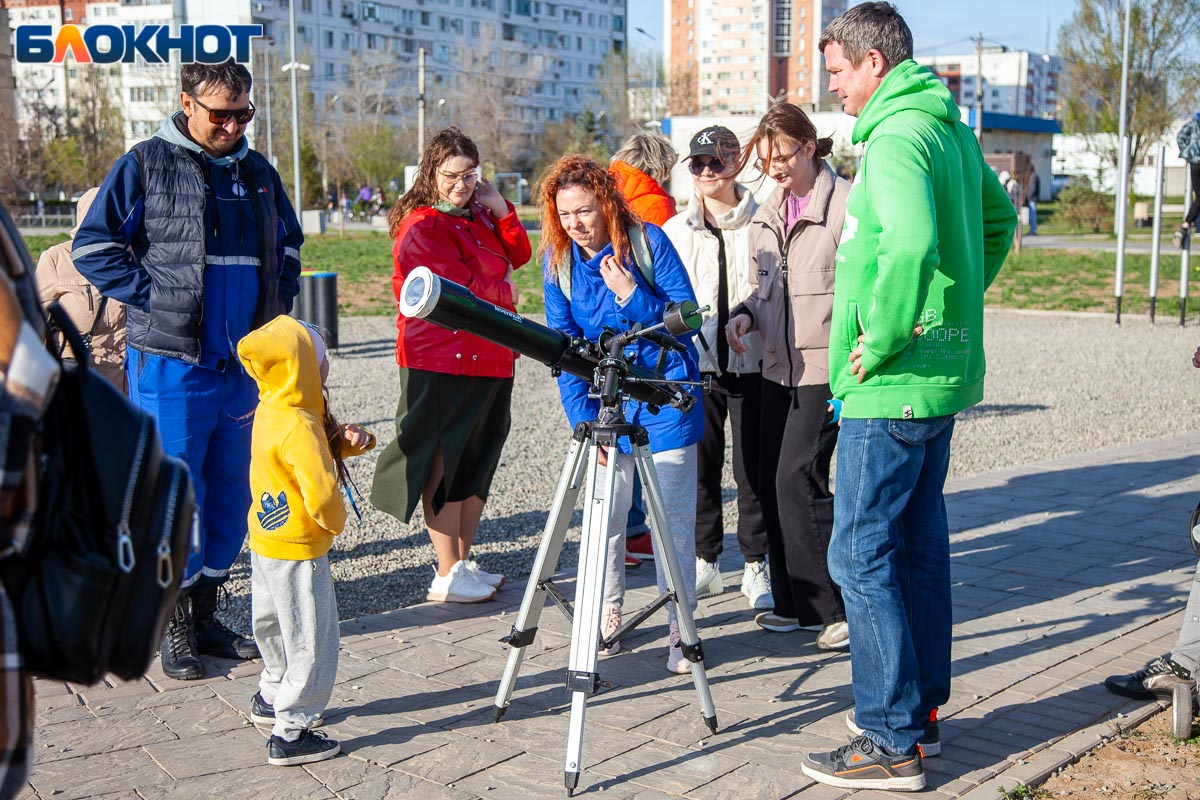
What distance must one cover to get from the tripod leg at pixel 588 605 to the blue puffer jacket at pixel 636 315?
0.76 metres

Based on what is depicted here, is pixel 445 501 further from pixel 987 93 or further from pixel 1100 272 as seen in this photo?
pixel 987 93

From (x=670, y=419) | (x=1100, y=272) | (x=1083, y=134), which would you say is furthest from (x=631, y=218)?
(x=1083, y=134)

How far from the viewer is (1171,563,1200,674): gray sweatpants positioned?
14.2ft

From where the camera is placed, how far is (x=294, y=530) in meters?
3.92

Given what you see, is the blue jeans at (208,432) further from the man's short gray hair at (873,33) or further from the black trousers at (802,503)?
the man's short gray hair at (873,33)

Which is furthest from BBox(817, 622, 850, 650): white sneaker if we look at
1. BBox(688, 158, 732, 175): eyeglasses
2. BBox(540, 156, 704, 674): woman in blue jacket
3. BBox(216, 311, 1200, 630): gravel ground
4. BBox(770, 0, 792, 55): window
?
BBox(770, 0, 792, 55): window

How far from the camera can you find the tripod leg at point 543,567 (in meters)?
4.13

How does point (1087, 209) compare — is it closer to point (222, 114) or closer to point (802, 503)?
point (802, 503)

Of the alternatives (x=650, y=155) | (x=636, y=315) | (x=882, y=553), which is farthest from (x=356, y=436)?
(x=650, y=155)

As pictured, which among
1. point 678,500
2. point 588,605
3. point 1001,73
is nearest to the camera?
point 588,605

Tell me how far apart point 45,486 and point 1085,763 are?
3288 mm

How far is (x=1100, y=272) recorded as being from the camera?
25.8 m

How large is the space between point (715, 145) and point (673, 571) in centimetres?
215

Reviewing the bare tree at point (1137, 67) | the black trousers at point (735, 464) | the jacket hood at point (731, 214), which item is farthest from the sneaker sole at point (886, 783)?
the bare tree at point (1137, 67)
